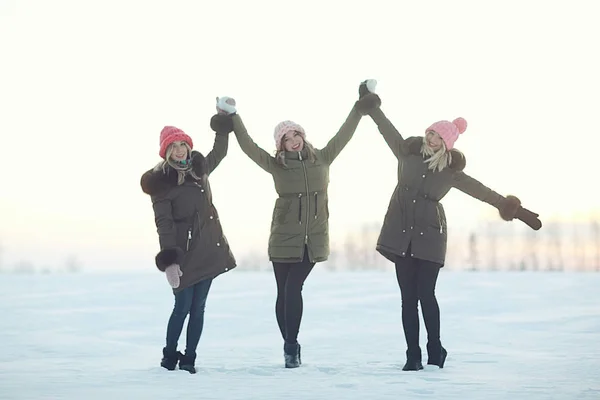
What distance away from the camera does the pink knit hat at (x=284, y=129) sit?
6.70 m

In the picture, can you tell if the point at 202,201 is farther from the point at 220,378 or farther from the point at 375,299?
the point at 375,299

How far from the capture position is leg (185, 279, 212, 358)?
6.58 m

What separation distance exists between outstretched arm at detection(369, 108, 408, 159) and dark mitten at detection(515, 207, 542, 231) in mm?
1087

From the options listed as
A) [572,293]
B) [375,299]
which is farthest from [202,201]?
[572,293]

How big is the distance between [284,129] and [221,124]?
1.57 ft

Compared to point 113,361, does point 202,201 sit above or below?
above

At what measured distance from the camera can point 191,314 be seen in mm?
6645

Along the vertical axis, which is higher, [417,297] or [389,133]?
[389,133]

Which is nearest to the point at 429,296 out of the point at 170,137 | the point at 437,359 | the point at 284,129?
the point at 437,359

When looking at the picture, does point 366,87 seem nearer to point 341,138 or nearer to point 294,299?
point 341,138

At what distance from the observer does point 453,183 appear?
6832 millimetres

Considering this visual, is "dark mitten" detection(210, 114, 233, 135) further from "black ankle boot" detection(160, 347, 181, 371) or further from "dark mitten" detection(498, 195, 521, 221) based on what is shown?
"dark mitten" detection(498, 195, 521, 221)

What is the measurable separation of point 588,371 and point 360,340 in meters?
2.87

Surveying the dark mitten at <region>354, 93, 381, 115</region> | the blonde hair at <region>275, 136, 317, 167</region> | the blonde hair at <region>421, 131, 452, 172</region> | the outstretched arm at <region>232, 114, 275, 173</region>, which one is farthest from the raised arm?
the outstretched arm at <region>232, 114, 275, 173</region>
